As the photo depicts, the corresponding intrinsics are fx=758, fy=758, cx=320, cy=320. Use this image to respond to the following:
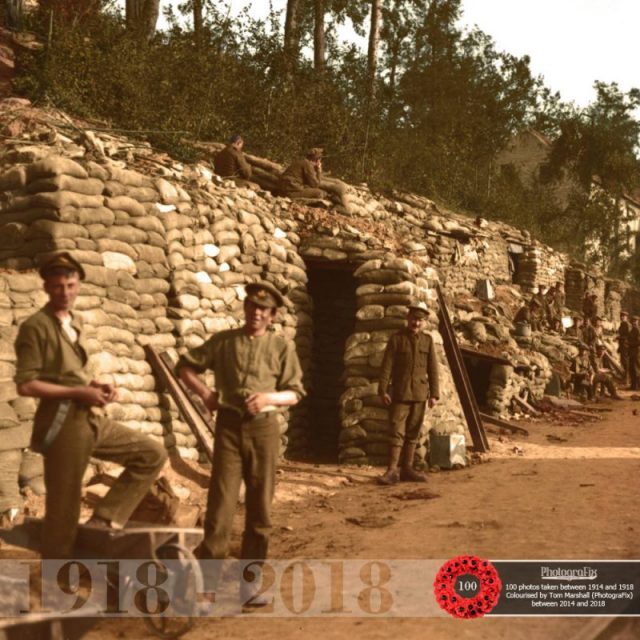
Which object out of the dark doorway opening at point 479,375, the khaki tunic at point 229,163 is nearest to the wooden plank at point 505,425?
the dark doorway opening at point 479,375

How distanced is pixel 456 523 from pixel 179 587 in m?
2.78

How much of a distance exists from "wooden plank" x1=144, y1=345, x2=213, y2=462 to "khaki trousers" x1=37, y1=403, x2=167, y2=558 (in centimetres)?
326

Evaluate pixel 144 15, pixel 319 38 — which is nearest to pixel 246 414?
pixel 144 15

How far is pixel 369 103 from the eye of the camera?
19.2m

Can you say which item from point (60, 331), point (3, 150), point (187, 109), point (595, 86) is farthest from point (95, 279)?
point (595, 86)

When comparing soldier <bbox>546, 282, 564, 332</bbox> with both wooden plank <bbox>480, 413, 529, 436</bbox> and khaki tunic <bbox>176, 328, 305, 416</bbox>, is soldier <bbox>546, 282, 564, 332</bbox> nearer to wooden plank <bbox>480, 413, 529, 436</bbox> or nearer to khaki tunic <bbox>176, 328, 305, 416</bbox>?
wooden plank <bbox>480, 413, 529, 436</bbox>

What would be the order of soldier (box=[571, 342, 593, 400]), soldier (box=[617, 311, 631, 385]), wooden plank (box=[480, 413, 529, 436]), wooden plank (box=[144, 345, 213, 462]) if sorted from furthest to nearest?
soldier (box=[617, 311, 631, 385]) < soldier (box=[571, 342, 593, 400]) < wooden plank (box=[480, 413, 529, 436]) < wooden plank (box=[144, 345, 213, 462])

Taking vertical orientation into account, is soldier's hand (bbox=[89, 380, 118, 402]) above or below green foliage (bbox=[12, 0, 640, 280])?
below

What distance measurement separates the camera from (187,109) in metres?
13.5

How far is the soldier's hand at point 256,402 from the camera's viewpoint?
381 centimetres

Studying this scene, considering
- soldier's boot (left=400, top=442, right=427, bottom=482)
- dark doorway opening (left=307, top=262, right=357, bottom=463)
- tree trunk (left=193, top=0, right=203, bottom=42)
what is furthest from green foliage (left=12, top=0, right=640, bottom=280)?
soldier's boot (left=400, top=442, right=427, bottom=482)

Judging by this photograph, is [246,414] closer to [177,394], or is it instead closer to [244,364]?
[244,364]

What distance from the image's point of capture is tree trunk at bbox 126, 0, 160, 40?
14969 millimetres

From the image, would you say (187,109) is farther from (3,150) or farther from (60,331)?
(60,331)
